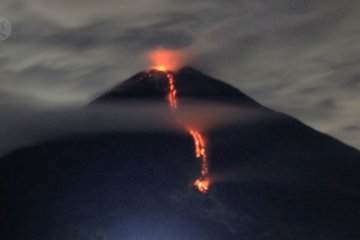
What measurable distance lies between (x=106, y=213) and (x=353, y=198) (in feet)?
213

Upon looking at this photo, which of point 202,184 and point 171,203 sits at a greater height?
point 202,184

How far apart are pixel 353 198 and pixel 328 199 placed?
829 cm

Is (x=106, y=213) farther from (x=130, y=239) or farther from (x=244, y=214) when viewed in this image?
(x=244, y=214)

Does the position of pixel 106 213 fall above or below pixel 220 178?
below

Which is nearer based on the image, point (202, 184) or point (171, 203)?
point (171, 203)

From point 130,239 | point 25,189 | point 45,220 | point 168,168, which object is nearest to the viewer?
point 130,239

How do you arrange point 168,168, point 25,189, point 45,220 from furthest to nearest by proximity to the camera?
1. point 25,189
2. point 168,168
3. point 45,220

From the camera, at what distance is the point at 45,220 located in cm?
17250

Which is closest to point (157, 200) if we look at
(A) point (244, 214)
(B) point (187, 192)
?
(B) point (187, 192)

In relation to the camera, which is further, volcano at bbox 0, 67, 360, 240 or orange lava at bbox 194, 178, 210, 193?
orange lava at bbox 194, 178, 210, 193

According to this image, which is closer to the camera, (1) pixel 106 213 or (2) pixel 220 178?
(1) pixel 106 213

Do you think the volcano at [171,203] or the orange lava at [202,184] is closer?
the volcano at [171,203]

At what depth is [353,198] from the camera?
195m

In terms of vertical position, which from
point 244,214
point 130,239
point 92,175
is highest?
point 92,175
